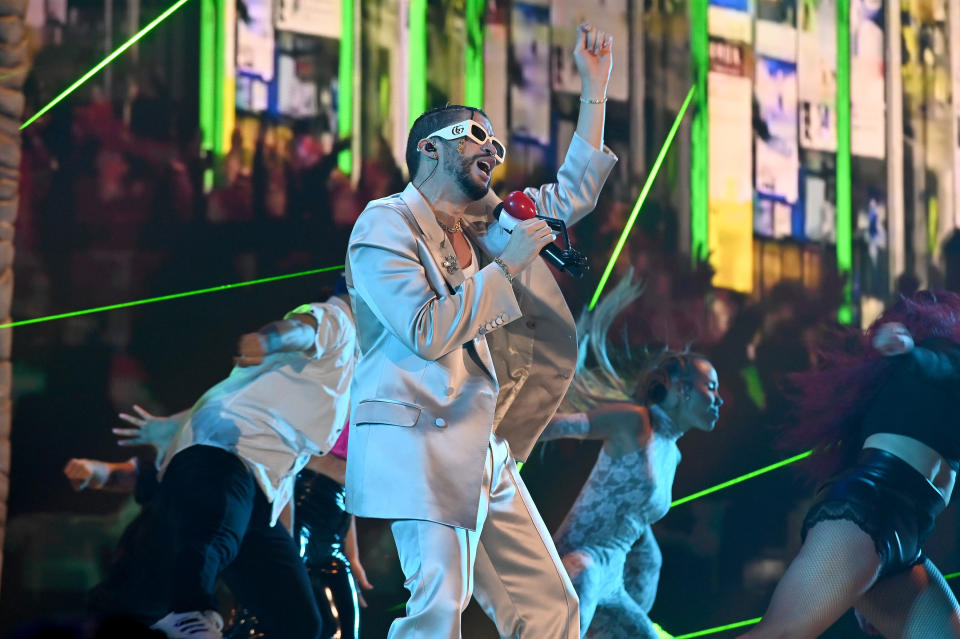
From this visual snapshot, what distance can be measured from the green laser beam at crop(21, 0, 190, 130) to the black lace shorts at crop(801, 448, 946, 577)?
9.97 feet

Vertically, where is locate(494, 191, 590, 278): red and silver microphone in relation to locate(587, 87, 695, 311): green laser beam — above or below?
below

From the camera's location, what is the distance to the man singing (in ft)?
7.82

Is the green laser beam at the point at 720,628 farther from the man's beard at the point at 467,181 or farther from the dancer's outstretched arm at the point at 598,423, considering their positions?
the man's beard at the point at 467,181

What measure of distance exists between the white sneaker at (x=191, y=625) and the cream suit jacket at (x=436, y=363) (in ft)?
3.25

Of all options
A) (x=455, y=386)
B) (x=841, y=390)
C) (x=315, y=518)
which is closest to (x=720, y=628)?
(x=841, y=390)

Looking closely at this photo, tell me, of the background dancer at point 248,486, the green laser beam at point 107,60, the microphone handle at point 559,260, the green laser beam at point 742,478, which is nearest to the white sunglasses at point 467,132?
the microphone handle at point 559,260

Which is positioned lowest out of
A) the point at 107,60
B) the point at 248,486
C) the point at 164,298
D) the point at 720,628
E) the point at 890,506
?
the point at 720,628

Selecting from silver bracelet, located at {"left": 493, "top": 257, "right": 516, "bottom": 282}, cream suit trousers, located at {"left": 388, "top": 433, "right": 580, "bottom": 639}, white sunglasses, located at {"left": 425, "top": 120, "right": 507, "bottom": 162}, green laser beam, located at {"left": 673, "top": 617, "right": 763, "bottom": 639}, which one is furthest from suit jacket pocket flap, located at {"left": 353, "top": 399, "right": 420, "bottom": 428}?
green laser beam, located at {"left": 673, "top": 617, "right": 763, "bottom": 639}

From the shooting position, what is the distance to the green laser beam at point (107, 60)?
12.1 feet

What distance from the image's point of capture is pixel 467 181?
2672 millimetres

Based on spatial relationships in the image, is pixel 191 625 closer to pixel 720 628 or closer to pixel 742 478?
pixel 720 628

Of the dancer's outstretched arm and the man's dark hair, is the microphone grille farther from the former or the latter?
the dancer's outstretched arm

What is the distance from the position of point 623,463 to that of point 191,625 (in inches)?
67.6

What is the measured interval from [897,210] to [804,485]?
131cm
